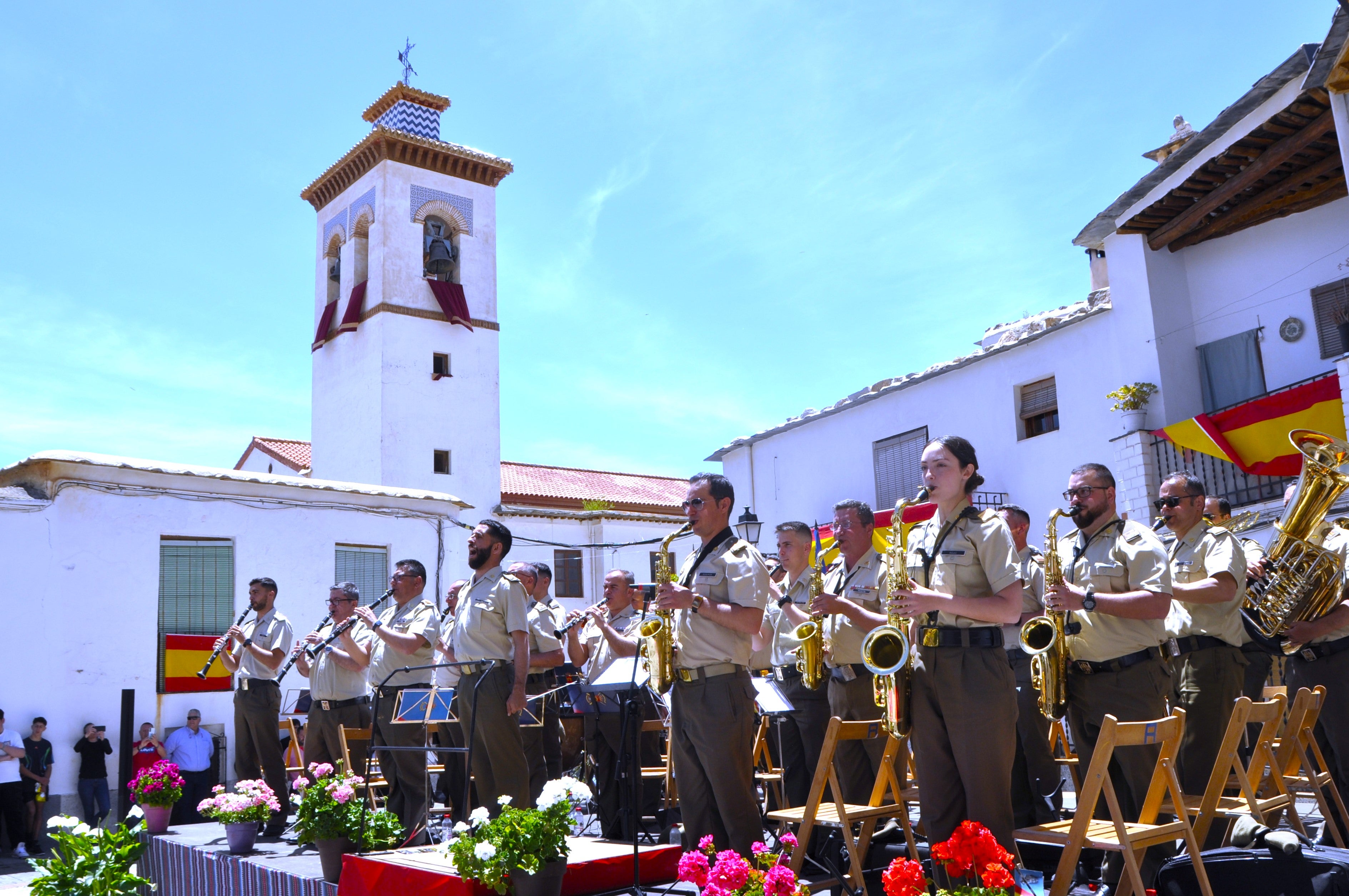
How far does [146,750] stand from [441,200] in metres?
18.6

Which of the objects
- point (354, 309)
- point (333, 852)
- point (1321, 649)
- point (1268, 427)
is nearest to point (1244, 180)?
point (1268, 427)

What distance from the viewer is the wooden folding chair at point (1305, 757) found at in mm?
4867

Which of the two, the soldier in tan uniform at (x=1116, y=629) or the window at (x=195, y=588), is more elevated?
the window at (x=195, y=588)

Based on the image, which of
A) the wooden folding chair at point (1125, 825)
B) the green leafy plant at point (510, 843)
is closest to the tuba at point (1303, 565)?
the wooden folding chair at point (1125, 825)

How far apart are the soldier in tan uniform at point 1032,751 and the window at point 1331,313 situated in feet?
29.9

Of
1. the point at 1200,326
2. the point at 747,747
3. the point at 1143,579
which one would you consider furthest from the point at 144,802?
the point at 1200,326

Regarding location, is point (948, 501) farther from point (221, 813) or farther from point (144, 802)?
point (144, 802)

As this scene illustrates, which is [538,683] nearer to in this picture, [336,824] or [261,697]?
[336,824]

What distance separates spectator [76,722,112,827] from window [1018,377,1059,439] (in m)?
13.3

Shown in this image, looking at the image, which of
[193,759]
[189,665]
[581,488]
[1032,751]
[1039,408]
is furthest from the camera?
[581,488]

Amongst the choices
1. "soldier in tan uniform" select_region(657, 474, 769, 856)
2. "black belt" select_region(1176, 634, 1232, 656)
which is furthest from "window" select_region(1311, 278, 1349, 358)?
"soldier in tan uniform" select_region(657, 474, 769, 856)

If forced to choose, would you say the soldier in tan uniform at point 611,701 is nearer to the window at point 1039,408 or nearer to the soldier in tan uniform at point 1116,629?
the soldier in tan uniform at point 1116,629

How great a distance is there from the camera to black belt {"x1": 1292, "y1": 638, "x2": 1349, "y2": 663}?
19.5ft

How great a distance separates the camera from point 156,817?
7.86 meters
